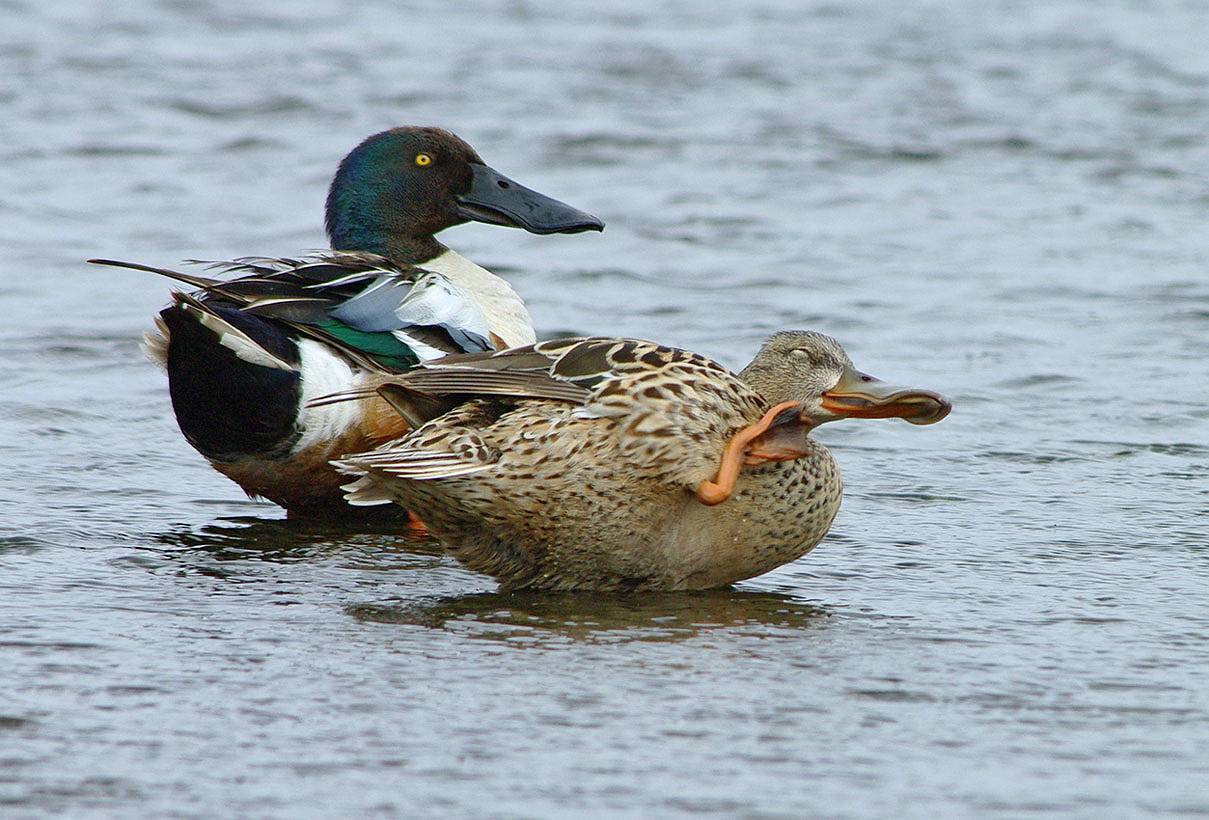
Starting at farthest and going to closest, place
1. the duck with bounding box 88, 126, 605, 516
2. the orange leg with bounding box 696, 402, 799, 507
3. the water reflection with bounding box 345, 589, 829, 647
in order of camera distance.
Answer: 1. the duck with bounding box 88, 126, 605, 516
2. the orange leg with bounding box 696, 402, 799, 507
3. the water reflection with bounding box 345, 589, 829, 647

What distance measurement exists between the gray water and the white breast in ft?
3.77

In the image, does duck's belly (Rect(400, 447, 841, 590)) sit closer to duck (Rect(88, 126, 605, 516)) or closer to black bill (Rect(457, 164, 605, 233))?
duck (Rect(88, 126, 605, 516))

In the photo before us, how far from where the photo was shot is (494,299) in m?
7.51

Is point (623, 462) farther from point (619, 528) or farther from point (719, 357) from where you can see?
point (719, 357)

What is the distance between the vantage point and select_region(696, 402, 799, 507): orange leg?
17.5 ft

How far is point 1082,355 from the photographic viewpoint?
8773mm

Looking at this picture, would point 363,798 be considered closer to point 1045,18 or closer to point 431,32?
point 431,32

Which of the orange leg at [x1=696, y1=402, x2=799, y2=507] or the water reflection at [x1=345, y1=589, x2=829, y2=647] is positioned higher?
the orange leg at [x1=696, y1=402, x2=799, y2=507]

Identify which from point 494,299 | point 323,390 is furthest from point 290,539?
point 494,299

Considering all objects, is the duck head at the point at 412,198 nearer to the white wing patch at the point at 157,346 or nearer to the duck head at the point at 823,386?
the white wing patch at the point at 157,346

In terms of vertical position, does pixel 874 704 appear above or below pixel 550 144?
below

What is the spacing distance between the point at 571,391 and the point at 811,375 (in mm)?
725

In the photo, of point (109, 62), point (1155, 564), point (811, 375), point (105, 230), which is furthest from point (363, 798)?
point (109, 62)

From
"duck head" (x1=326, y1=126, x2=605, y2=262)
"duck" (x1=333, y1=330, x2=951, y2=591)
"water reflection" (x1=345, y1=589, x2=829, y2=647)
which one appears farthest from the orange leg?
"duck head" (x1=326, y1=126, x2=605, y2=262)
